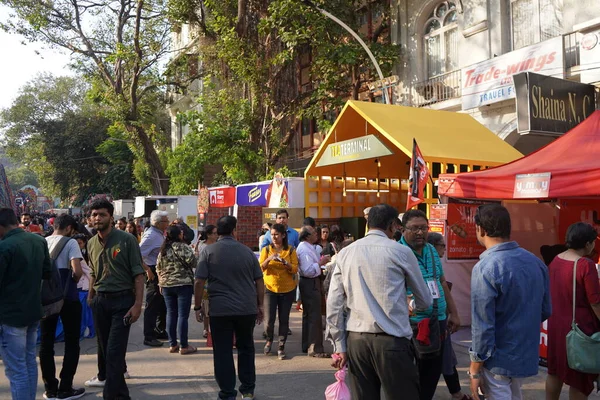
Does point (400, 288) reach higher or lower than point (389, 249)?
lower

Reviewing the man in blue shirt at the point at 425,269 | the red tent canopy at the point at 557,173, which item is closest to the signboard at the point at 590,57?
the red tent canopy at the point at 557,173

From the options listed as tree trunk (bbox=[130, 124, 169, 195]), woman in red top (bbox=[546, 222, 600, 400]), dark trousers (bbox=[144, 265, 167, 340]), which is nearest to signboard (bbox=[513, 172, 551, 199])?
woman in red top (bbox=[546, 222, 600, 400])

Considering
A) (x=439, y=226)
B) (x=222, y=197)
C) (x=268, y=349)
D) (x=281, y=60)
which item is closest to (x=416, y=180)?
(x=439, y=226)

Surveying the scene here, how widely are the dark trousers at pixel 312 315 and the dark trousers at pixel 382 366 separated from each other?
3.69 meters

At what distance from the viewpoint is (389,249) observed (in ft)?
11.5

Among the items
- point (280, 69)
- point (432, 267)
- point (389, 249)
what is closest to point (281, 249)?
point (432, 267)

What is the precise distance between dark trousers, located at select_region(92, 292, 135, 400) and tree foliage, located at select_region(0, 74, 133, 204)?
36703mm

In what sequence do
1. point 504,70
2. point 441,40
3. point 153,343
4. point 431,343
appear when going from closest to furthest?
point 431,343 < point 153,343 < point 504,70 < point 441,40

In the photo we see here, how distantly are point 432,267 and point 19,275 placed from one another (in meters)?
3.53

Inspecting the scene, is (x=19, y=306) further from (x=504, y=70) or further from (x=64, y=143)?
(x=64, y=143)

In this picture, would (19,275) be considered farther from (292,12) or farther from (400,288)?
(292,12)

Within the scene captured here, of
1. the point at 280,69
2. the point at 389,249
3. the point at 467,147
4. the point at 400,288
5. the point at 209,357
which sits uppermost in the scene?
the point at 280,69

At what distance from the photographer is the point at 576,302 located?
443 centimetres

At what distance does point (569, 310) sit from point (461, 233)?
13.6 ft
